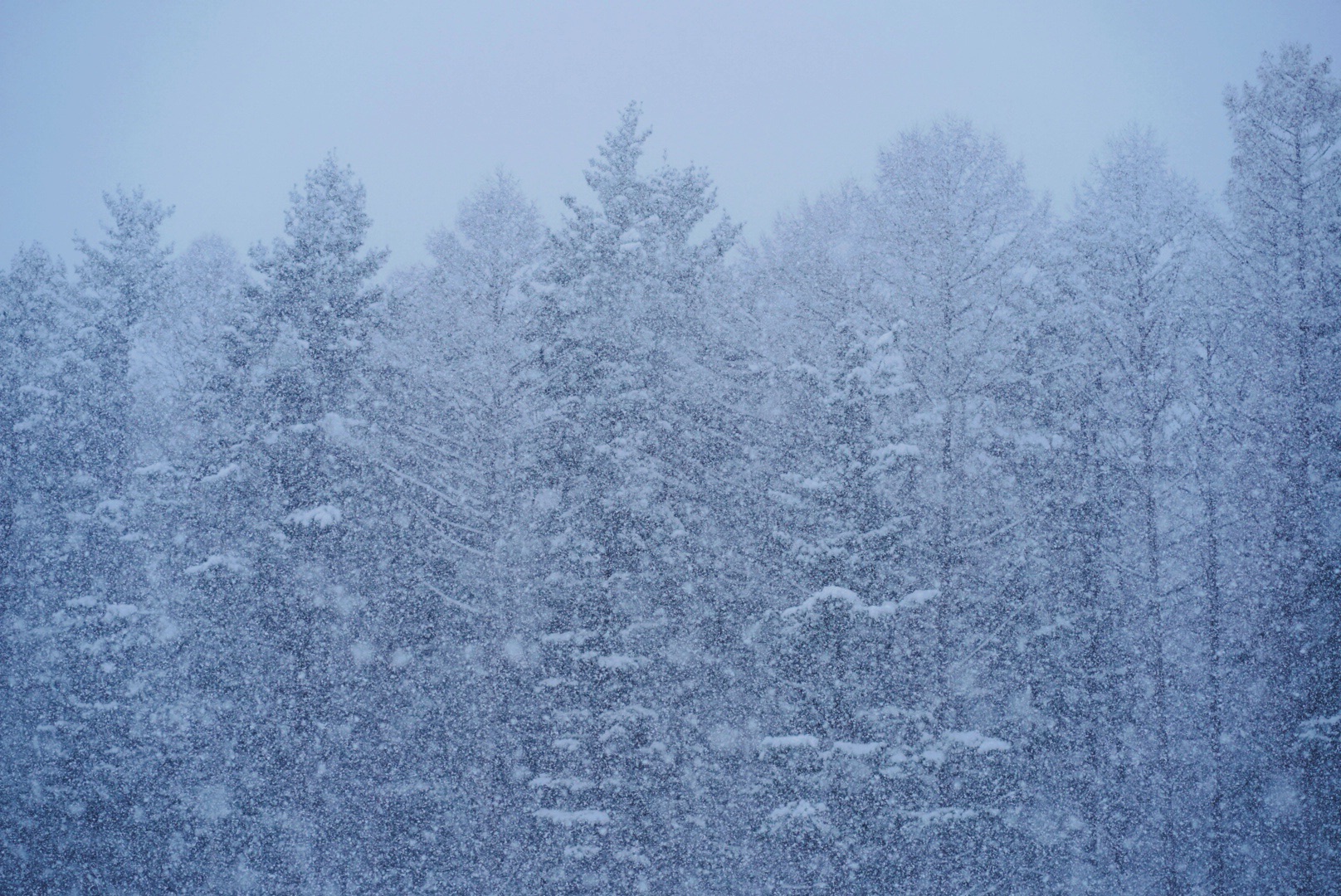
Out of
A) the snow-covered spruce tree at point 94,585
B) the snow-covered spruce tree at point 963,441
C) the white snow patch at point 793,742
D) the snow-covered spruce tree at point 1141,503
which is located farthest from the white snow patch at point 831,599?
the snow-covered spruce tree at point 94,585

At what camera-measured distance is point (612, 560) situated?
14.0 metres

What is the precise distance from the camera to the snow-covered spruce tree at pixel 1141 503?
13.8m

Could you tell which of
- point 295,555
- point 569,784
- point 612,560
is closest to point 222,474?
point 295,555

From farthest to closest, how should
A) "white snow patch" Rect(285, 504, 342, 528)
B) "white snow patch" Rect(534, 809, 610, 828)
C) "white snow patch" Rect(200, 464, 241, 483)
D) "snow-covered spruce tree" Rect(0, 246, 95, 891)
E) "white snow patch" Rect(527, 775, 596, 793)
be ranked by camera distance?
"snow-covered spruce tree" Rect(0, 246, 95, 891), "white snow patch" Rect(200, 464, 241, 483), "white snow patch" Rect(285, 504, 342, 528), "white snow patch" Rect(527, 775, 596, 793), "white snow patch" Rect(534, 809, 610, 828)

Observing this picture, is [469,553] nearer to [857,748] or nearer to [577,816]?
[577,816]

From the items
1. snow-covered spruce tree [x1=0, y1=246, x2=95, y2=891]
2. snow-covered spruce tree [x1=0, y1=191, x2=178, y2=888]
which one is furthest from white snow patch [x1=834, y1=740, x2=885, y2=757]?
snow-covered spruce tree [x1=0, y1=246, x2=95, y2=891]

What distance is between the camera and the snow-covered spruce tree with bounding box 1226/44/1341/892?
1309cm

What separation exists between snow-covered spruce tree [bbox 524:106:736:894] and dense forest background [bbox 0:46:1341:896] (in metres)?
0.07

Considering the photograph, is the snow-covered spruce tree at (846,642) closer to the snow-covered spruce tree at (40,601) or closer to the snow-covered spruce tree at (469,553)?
the snow-covered spruce tree at (469,553)

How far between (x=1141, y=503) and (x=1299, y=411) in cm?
268

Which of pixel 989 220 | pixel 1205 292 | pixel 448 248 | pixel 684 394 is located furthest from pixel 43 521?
pixel 1205 292

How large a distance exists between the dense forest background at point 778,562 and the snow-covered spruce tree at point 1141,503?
88 millimetres

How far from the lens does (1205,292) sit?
16438mm

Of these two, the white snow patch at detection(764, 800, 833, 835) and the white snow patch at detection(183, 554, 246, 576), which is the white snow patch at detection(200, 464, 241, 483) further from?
the white snow patch at detection(764, 800, 833, 835)
